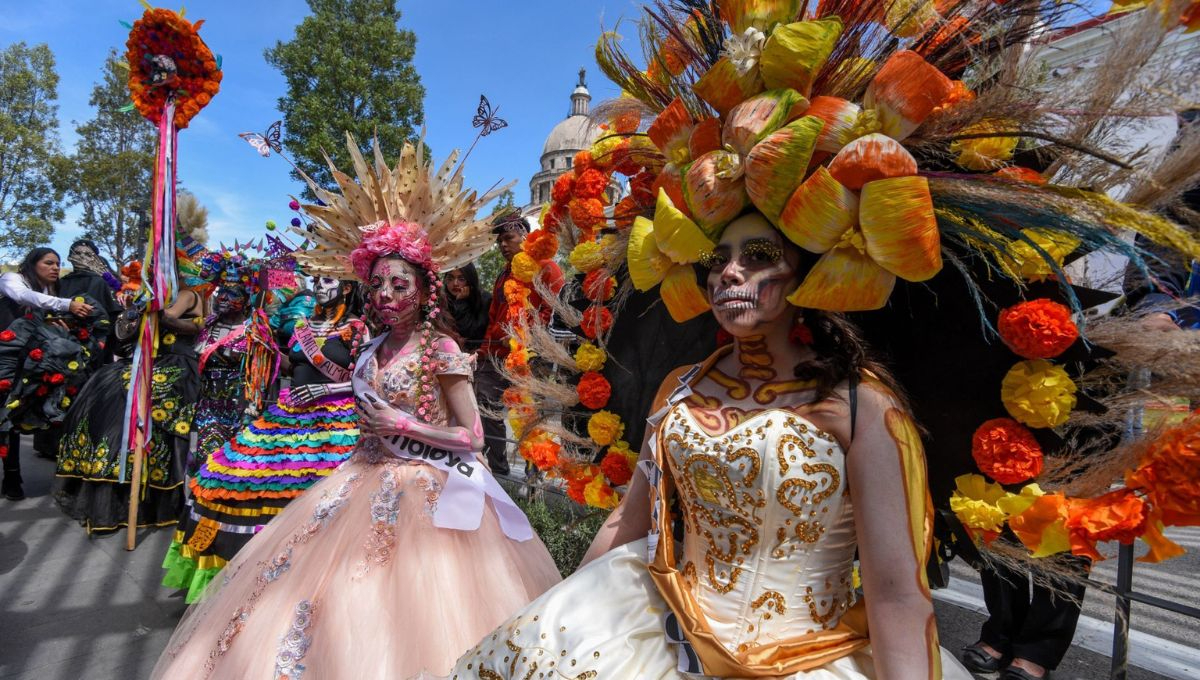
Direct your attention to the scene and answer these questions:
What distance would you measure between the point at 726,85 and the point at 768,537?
3.96 ft

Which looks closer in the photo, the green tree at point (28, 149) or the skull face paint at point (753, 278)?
the skull face paint at point (753, 278)

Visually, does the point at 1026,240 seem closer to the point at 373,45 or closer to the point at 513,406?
the point at 513,406

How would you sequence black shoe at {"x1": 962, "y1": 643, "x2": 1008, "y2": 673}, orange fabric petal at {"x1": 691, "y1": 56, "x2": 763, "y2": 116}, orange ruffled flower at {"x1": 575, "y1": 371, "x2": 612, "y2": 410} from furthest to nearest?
1. black shoe at {"x1": 962, "y1": 643, "x2": 1008, "y2": 673}
2. orange ruffled flower at {"x1": 575, "y1": 371, "x2": 612, "y2": 410}
3. orange fabric petal at {"x1": 691, "y1": 56, "x2": 763, "y2": 116}

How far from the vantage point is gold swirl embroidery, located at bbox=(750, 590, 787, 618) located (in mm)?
1559

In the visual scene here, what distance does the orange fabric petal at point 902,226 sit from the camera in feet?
4.36

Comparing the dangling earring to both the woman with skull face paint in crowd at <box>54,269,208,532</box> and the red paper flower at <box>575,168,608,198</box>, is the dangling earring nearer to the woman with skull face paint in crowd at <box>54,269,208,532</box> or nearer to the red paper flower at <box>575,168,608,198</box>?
the red paper flower at <box>575,168,608,198</box>

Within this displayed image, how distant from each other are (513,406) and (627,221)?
105 centimetres

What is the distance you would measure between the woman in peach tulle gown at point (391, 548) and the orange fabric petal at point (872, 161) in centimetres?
217

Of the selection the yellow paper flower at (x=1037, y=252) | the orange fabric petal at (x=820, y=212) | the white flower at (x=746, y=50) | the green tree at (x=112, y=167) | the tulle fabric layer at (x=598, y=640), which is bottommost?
the tulle fabric layer at (x=598, y=640)

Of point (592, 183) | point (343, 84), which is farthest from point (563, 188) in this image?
point (343, 84)

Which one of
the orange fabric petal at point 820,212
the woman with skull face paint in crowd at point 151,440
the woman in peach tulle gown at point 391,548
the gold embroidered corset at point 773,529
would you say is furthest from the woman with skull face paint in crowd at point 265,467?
the orange fabric petal at point 820,212

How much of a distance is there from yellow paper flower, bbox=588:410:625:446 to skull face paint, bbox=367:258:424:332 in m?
1.20

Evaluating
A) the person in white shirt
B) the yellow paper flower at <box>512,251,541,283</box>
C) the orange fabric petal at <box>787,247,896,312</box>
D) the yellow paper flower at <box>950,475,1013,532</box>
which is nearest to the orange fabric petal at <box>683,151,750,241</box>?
the orange fabric petal at <box>787,247,896,312</box>

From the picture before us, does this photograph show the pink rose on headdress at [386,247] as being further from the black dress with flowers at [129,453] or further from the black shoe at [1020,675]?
the black dress with flowers at [129,453]
